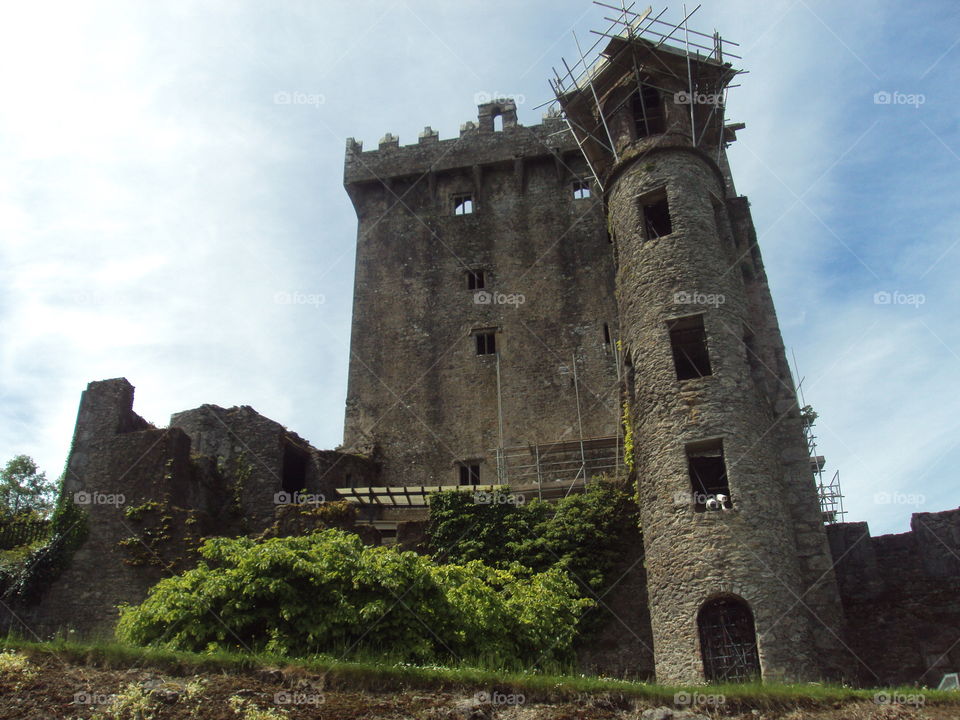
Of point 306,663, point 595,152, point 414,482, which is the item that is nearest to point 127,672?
point 306,663

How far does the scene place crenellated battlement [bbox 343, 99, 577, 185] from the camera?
107 feet

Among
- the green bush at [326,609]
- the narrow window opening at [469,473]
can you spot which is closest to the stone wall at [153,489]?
the narrow window opening at [469,473]

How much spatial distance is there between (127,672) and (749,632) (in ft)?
33.2

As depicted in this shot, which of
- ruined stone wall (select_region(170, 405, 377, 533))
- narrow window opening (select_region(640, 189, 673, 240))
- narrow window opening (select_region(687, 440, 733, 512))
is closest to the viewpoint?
narrow window opening (select_region(687, 440, 733, 512))

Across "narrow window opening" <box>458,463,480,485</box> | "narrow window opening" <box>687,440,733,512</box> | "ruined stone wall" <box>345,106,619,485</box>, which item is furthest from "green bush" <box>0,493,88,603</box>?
"narrow window opening" <box>687,440,733,512</box>

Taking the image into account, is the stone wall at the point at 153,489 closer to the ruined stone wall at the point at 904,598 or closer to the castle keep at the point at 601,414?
the castle keep at the point at 601,414

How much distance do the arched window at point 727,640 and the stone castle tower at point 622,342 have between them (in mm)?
34

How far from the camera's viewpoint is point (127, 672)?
11.6 meters

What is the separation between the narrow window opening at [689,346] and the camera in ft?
63.5

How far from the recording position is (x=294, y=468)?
26438 mm

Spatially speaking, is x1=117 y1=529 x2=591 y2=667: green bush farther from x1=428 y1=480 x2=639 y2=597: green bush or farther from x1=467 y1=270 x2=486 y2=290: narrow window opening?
x1=467 y1=270 x2=486 y2=290: narrow window opening

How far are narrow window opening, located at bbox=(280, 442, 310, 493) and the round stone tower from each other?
9.85 metres

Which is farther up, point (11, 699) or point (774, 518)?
point (774, 518)

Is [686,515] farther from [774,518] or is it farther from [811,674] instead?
[811,674]
